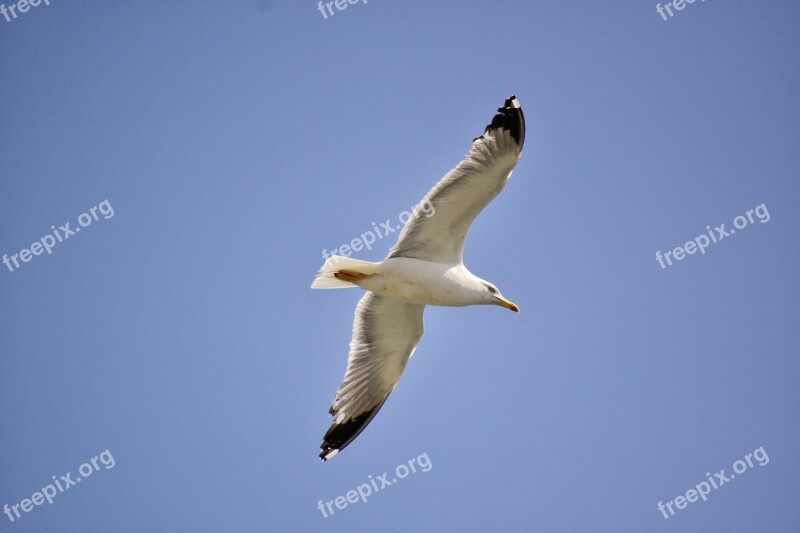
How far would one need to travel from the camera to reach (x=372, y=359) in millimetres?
8117

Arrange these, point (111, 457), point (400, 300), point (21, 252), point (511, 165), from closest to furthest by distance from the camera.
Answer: point (511, 165) → point (400, 300) → point (21, 252) → point (111, 457)

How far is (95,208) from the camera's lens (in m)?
11.2

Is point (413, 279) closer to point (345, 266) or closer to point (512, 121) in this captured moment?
point (345, 266)

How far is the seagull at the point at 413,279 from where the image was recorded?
693 cm

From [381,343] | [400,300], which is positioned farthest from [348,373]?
[400,300]

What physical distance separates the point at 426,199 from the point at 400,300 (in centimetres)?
121

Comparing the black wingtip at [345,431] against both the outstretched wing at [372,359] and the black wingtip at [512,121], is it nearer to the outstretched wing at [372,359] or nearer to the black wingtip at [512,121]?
the outstretched wing at [372,359]

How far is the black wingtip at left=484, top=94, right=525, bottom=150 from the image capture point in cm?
690

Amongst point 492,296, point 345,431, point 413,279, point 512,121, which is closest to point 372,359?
point 345,431

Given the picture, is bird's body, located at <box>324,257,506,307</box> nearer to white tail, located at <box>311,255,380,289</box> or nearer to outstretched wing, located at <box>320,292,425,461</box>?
white tail, located at <box>311,255,380,289</box>

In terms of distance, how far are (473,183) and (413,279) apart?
3.31 feet

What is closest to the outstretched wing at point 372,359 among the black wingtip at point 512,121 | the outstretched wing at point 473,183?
the outstretched wing at point 473,183

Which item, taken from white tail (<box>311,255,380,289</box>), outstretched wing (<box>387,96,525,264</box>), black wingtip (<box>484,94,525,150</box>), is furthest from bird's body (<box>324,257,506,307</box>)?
black wingtip (<box>484,94,525,150</box>)

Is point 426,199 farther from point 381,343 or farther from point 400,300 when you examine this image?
point 381,343
